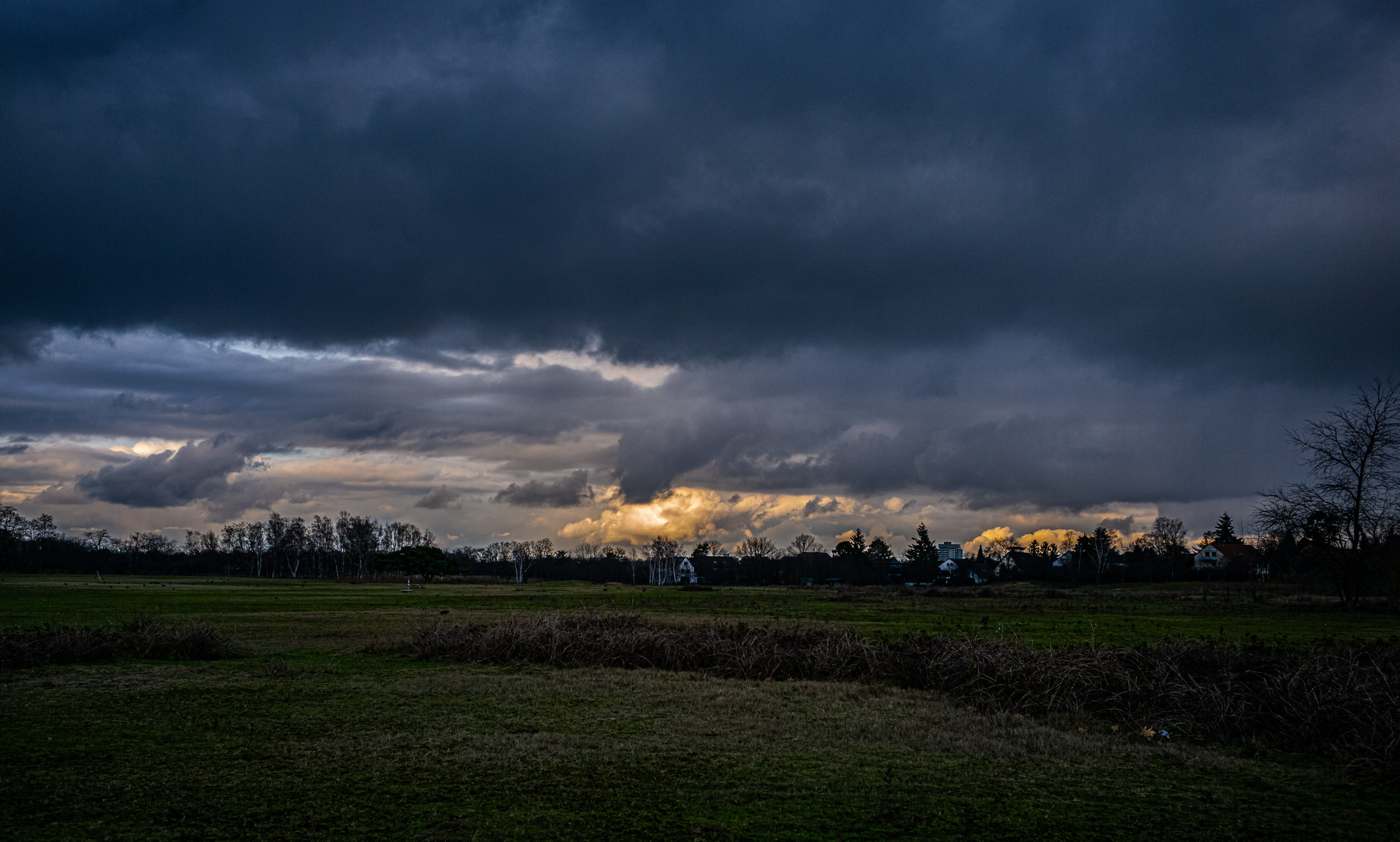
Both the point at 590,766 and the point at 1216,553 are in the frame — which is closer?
the point at 590,766

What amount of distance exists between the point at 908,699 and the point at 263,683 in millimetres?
14156

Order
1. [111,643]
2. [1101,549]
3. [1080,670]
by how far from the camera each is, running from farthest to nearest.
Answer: [1101,549]
[111,643]
[1080,670]

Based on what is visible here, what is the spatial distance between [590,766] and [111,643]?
1820cm

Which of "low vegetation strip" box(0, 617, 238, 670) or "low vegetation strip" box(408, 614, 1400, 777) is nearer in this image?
"low vegetation strip" box(408, 614, 1400, 777)

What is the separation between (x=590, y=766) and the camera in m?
10.1

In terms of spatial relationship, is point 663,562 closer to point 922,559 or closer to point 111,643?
point 922,559

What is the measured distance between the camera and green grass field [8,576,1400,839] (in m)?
7.86

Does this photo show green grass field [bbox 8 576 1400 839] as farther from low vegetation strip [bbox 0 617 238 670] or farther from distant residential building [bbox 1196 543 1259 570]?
distant residential building [bbox 1196 543 1259 570]

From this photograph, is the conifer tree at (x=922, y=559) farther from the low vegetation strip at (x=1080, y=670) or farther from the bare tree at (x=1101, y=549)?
the low vegetation strip at (x=1080, y=670)

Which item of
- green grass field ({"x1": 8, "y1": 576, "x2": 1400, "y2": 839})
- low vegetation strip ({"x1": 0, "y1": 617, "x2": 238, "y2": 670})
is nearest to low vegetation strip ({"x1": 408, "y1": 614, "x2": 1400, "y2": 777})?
green grass field ({"x1": 8, "y1": 576, "x2": 1400, "y2": 839})

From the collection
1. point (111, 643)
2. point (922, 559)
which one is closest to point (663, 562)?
point (922, 559)

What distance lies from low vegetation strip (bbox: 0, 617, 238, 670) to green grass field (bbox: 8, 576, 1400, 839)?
3.66ft

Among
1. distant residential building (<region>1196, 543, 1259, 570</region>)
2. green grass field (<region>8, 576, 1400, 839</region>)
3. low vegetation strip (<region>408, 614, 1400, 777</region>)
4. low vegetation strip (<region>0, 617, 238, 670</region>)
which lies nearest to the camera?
green grass field (<region>8, 576, 1400, 839</region>)

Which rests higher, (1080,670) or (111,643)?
(1080,670)
